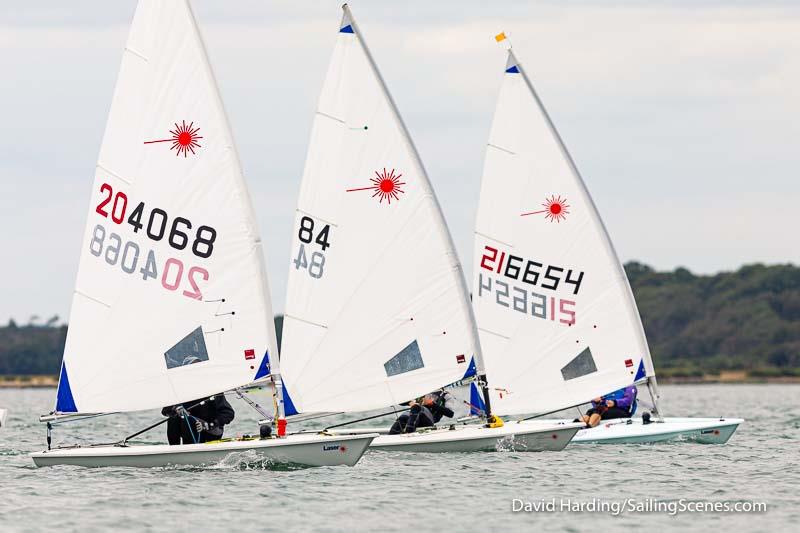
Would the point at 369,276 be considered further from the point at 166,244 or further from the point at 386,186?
the point at 166,244

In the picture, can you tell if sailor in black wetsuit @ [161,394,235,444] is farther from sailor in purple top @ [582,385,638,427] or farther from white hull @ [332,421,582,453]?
sailor in purple top @ [582,385,638,427]

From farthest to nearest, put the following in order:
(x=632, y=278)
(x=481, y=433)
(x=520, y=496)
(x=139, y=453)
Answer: (x=632, y=278)
(x=481, y=433)
(x=139, y=453)
(x=520, y=496)

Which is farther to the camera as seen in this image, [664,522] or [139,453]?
[139,453]

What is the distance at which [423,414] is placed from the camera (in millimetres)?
29484

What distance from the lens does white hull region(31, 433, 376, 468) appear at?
25125mm

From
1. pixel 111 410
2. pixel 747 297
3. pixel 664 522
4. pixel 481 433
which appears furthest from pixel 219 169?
pixel 747 297

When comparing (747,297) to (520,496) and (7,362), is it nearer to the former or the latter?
(7,362)

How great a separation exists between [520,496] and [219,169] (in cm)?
737

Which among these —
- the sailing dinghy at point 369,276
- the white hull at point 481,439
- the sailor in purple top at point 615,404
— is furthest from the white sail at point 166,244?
the sailor in purple top at point 615,404

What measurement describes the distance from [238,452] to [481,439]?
201 inches

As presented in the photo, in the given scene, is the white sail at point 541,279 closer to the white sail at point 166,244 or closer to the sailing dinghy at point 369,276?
the sailing dinghy at point 369,276

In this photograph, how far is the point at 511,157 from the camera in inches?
1280

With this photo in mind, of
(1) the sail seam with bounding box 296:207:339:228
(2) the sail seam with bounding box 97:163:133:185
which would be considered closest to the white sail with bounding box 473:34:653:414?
(1) the sail seam with bounding box 296:207:339:228

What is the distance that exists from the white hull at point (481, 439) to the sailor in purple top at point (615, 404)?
3068mm
